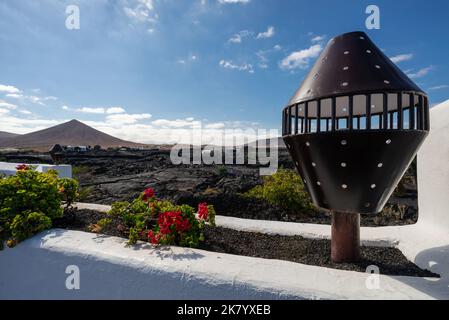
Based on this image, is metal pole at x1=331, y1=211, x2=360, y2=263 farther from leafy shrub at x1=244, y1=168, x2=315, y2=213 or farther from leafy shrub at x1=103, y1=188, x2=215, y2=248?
leafy shrub at x1=244, y1=168, x2=315, y2=213

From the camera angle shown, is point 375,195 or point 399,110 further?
point 375,195

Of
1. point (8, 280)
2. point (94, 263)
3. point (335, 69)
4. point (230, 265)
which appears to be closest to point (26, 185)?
point (8, 280)

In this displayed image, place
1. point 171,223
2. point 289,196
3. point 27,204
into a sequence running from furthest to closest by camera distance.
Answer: point 289,196 < point 27,204 < point 171,223

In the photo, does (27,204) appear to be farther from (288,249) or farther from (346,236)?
(346,236)

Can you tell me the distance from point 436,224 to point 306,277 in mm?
2455

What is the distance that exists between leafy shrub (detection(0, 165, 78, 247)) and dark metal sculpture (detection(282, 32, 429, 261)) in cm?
350

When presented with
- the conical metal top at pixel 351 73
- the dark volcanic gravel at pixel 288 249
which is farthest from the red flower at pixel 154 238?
the conical metal top at pixel 351 73

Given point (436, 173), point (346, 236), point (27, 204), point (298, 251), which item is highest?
point (436, 173)

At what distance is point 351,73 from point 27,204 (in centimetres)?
458

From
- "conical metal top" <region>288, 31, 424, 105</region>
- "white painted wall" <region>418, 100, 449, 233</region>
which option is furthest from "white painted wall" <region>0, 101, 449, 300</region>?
"conical metal top" <region>288, 31, 424, 105</region>

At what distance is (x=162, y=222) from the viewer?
326cm

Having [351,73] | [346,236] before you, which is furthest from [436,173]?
[351,73]

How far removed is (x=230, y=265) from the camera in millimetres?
Result: 2578
